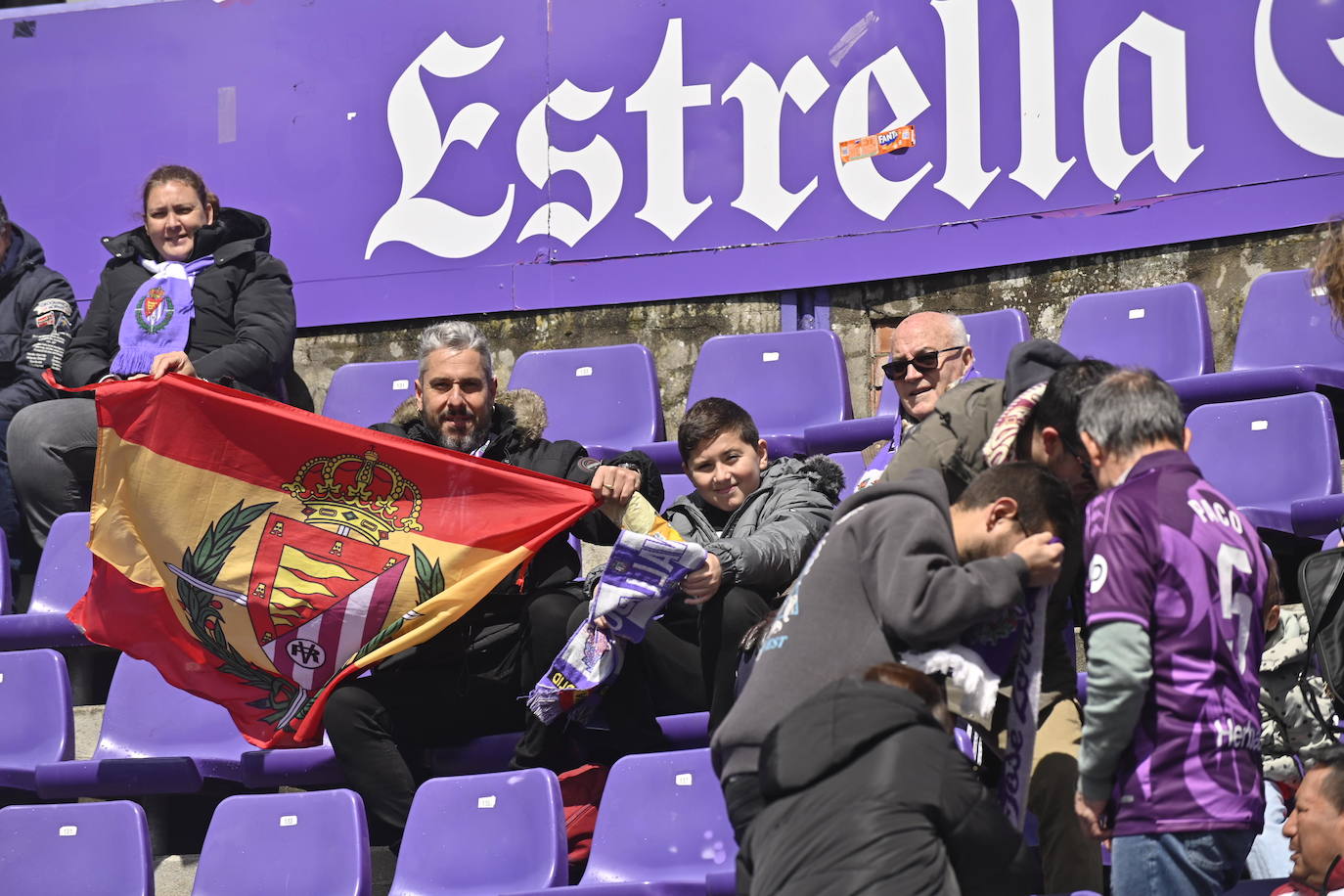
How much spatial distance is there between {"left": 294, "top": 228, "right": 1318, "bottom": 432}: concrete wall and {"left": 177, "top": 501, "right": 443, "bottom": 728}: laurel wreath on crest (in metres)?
2.53

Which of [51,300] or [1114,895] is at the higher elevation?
[51,300]

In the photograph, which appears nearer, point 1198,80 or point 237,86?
point 1198,80

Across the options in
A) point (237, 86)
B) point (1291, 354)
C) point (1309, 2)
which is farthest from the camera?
point (237, 86)

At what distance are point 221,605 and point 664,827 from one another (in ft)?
5.12

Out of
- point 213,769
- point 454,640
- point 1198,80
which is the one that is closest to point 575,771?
point 454,640

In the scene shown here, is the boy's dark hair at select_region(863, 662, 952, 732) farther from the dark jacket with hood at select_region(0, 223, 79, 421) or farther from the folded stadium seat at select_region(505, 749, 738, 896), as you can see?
the dark jacket with hood at select_region(0, 223, 79, 421)

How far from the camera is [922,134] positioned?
6.97m

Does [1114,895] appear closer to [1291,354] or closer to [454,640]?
[454,640]

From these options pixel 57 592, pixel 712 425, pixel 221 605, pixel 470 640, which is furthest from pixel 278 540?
pixel 712 425

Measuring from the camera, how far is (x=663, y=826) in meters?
4.36

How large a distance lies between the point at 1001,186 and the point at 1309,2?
1.30 meters

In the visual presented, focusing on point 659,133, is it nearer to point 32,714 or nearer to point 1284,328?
point 1284,328

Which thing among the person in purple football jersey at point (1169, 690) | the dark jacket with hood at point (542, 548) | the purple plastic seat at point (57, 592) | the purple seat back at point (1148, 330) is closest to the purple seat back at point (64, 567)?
the purple plastic seat at point (57, 592)

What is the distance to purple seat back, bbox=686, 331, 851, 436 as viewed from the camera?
21.0 feet
